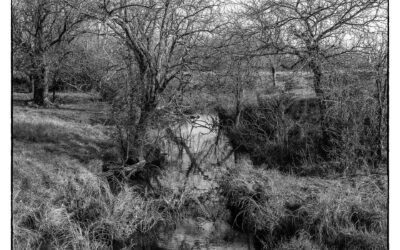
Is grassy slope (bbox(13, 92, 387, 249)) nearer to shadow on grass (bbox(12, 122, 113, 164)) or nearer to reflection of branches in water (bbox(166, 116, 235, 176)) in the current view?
shadow on grass (bbox(12, 122, 113, 164))

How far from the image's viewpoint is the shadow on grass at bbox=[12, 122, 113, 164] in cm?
1101

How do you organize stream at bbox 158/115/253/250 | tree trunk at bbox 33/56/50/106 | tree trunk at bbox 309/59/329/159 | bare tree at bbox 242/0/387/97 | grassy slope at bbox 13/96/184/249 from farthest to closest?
tree trunk at bbox 33/56/50/106, tree trunk at bbox 309/59/329/159, bare tree at bbox 242/0/387/97, stream at bbox 158/115/253/250, grassy slope at bbox 13/96/184/249

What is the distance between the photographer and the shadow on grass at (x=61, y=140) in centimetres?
1101

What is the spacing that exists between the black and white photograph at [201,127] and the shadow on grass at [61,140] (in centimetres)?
6

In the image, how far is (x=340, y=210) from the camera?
830 cm

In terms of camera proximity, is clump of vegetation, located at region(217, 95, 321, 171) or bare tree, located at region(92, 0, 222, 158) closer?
bare tree, located at region(92, 0, 222, 158)

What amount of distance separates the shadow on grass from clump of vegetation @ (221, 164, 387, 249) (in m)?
3.70

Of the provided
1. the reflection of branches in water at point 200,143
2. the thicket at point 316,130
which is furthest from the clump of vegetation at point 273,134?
the reflection of branches in water at point 200,143

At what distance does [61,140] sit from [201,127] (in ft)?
18.1

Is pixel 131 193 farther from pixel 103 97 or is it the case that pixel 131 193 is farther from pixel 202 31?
pixel 202 31

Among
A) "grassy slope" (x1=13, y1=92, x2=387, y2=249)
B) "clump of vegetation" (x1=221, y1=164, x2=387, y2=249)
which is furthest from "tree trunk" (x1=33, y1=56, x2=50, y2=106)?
"clump of vegetation" (x1=221, y1=164, x2=387, y2=249)

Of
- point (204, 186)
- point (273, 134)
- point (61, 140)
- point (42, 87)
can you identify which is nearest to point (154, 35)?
point (61, 140)

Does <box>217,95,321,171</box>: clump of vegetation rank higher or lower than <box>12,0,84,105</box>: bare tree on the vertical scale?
lower

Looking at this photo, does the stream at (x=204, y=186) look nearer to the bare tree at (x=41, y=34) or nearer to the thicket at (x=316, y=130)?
the thicket at (x=316, y=130)
